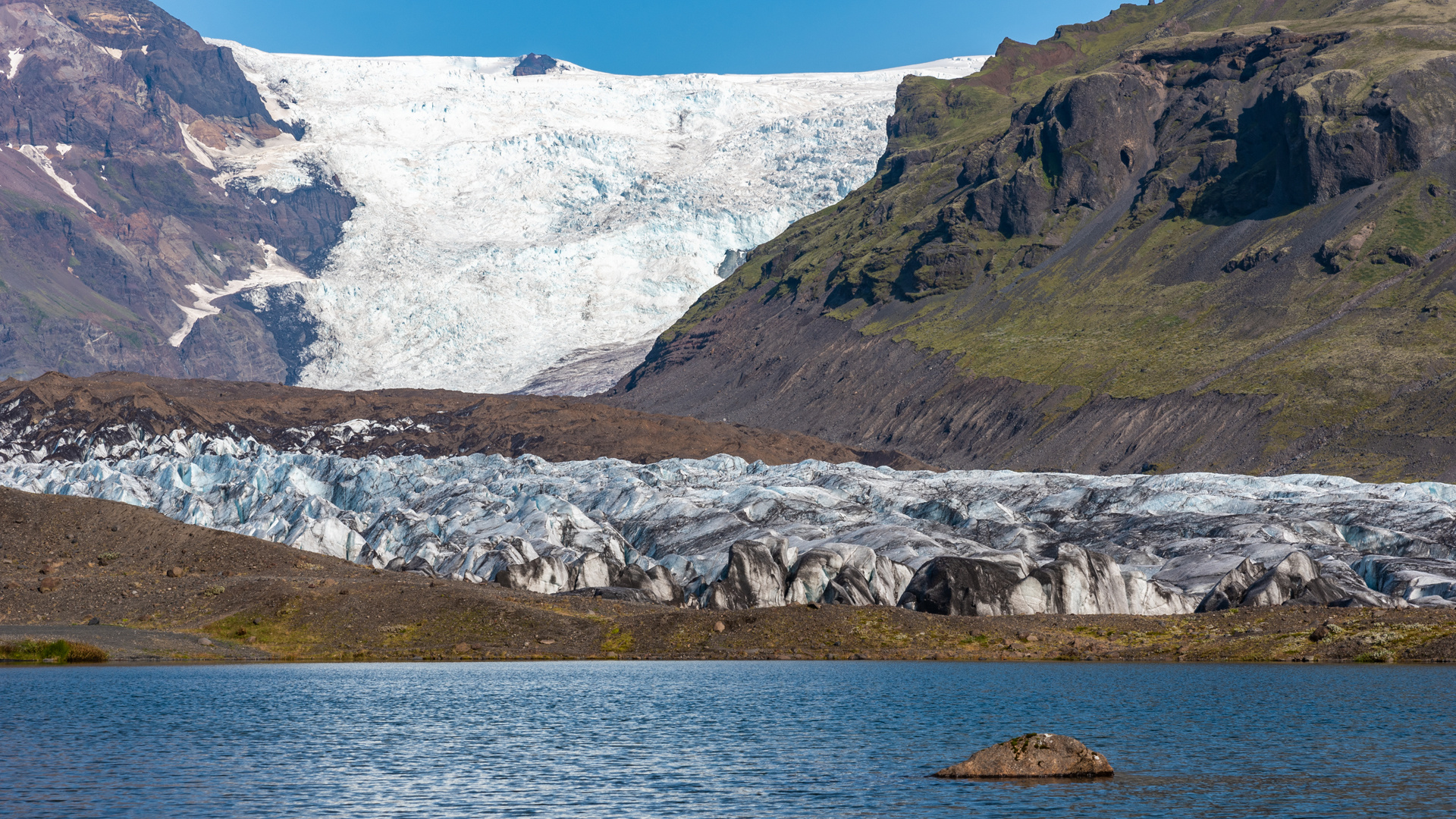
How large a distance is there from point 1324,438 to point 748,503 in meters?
113

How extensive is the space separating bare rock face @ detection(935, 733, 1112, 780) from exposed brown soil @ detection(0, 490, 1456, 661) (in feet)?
121

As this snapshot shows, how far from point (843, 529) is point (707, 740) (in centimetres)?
5867

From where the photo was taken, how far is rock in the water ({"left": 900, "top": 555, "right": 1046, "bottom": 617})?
245 ft

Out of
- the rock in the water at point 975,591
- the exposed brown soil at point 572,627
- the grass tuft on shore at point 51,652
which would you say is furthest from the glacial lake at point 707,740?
the rock in the water at point 975,591

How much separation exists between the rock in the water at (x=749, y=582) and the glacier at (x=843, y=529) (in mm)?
119

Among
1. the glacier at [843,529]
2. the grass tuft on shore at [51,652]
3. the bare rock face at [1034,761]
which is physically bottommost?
the bare rock face at [1034,761]

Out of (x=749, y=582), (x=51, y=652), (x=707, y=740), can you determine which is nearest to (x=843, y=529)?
(x=749, y=582)

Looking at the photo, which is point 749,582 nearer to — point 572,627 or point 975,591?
point 572,627

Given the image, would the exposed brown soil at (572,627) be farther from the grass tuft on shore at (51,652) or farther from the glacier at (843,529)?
the glacier at (843,529)

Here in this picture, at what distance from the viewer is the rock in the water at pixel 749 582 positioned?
269ft

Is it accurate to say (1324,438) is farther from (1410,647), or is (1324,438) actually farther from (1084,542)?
(1410,647)

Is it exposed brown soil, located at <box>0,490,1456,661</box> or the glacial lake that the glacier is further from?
the glacial lake

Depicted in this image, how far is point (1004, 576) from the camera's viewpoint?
75562 mm

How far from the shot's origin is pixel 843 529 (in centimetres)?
9588
